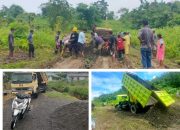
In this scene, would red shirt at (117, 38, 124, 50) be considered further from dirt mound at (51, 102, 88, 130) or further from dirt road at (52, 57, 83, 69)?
dirt mound at (51, 102, 88, 130)

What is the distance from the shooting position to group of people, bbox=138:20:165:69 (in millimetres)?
5688

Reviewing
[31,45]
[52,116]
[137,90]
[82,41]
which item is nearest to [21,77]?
[31,45]

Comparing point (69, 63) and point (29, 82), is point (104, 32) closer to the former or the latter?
point (69, 63)

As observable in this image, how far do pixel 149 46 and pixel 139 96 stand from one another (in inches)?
34.8

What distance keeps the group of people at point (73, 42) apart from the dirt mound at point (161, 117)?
5.02ft

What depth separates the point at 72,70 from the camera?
5508 mm

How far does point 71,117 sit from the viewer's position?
18.4 feet

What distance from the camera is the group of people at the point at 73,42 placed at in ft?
19.1

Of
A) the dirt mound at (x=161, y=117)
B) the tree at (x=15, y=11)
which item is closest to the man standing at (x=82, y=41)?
the tree at (x=15, y=11)

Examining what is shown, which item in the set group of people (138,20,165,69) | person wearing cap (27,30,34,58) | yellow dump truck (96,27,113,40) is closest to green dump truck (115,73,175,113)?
group of people (138,20,165,69)

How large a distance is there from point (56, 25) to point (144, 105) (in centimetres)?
209

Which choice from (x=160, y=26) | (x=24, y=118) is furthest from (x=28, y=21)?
(x=160, y=26)

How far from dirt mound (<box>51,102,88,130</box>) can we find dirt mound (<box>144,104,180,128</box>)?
104 cm

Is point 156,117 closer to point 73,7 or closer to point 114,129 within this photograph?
point 114,129
